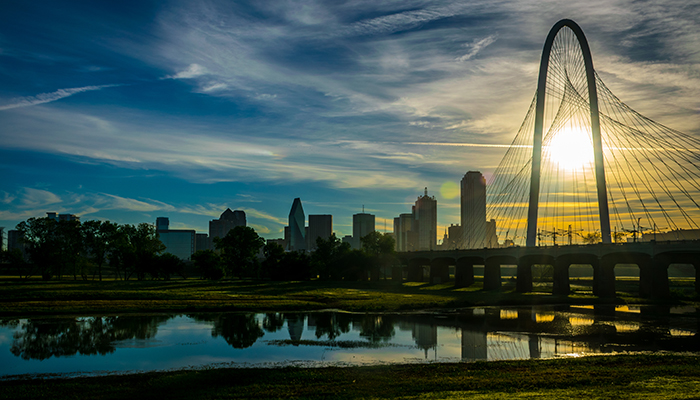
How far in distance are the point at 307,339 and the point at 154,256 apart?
91.4 meters

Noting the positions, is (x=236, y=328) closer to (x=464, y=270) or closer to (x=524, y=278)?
(x=524, y=278)

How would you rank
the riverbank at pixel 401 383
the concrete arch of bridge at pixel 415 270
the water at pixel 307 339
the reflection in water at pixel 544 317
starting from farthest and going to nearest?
the concrete arch of bridge at pixel 415 270
the reflection in water at pixel 544 317
the water at pixel 307 339
the riverbank at pixel 401 383

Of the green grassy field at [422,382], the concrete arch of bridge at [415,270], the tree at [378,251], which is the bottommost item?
the concrete arch of bridge at [415,270]

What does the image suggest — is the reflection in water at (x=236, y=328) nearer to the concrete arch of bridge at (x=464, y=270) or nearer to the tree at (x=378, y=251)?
the concrete arch of bridge at (x=464, y=270)

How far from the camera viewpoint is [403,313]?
51.7 m

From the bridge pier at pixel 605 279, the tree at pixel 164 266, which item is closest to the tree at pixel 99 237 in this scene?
the tree at pixel 164 266

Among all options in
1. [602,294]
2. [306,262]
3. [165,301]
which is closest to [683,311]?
[602,294]

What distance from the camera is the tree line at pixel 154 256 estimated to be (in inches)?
4407

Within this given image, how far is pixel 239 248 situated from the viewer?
12162 cm

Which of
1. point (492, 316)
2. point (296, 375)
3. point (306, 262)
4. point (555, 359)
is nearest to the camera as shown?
point (296, 375)

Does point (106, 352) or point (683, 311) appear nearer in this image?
point (106, 352)

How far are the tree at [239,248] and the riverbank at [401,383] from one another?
100 metres

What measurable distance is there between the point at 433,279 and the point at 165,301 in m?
82.5

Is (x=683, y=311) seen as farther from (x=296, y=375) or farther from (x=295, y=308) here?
(x=296, y=375)
